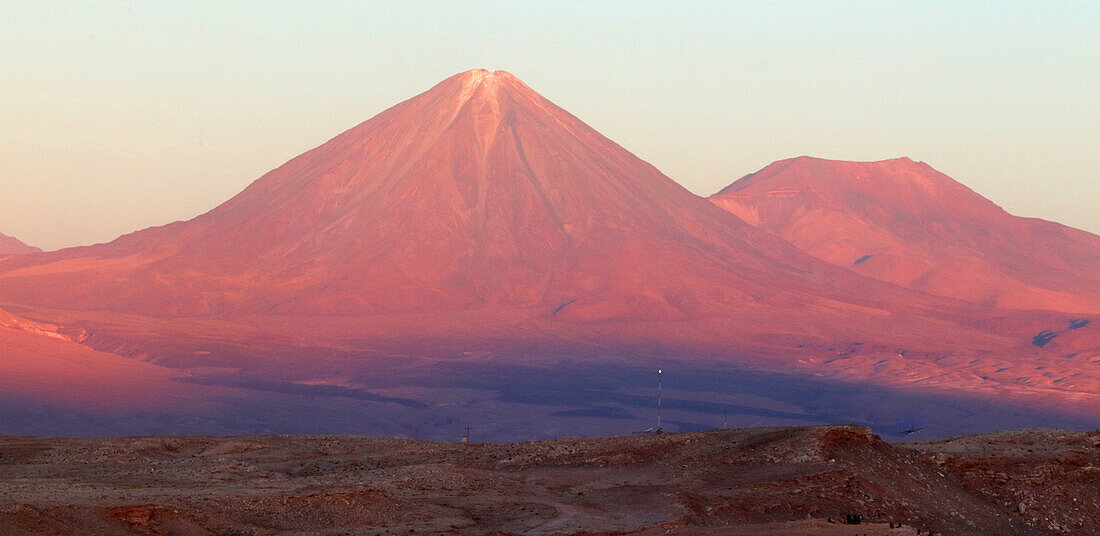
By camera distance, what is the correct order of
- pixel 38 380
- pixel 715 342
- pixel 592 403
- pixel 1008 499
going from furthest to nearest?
pixel 715 342
pixel 592 403
pixel 38 380
pixel 1008 499

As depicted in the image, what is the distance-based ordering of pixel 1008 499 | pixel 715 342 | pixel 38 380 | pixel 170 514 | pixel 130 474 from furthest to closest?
1. pixel 715 342
2. pixel 38 380
3. pixel 130 474
4. pixel 1008 499
5. pixel 170 514

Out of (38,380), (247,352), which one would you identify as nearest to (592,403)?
(247,352)

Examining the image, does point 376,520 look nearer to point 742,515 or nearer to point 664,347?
point 742,515

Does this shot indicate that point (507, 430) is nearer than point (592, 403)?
Yes

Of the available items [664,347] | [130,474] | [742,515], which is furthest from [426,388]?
[742,515]

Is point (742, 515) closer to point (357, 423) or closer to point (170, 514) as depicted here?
point (170, 514)

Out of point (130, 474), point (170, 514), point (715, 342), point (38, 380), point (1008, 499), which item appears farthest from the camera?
point (715, 342)
